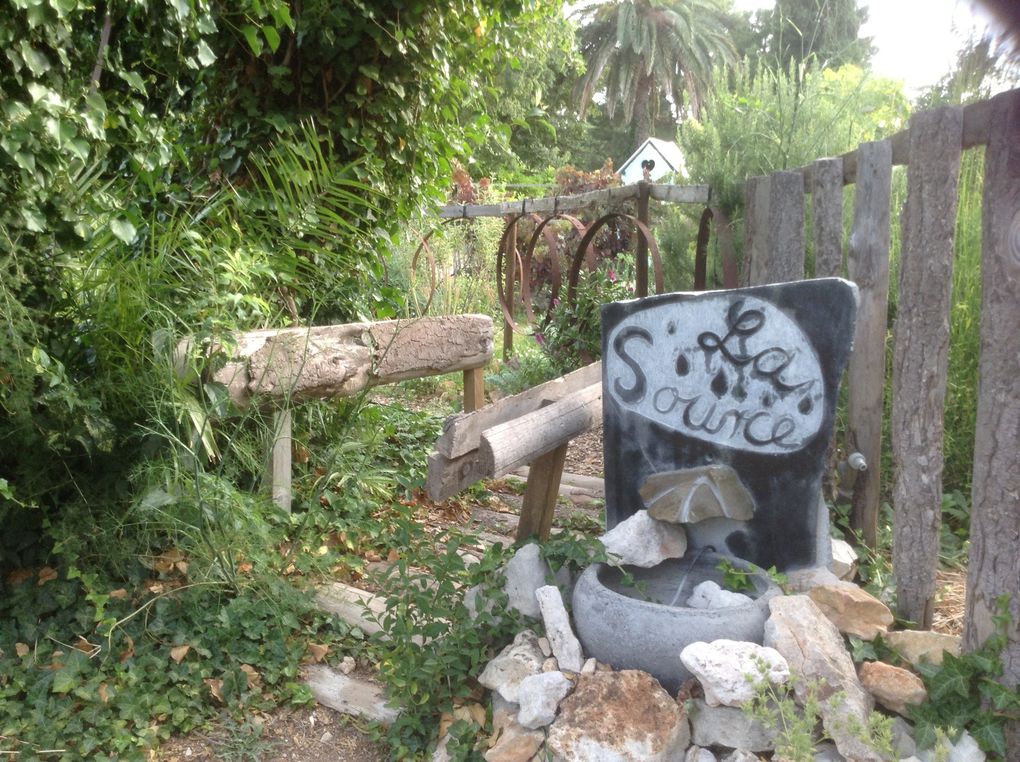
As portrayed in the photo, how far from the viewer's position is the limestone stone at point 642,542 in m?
2.77

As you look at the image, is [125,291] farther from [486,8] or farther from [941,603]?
[941,603]

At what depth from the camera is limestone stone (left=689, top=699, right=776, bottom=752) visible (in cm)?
221

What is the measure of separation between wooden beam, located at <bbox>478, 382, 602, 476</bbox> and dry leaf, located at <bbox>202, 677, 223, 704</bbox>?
118 cm

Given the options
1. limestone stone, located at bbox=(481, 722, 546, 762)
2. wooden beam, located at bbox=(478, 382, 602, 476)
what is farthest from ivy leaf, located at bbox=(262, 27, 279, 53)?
limestone stone, located at bbox=(481, 722, 546, 762)

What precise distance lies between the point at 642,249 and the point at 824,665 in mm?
4083

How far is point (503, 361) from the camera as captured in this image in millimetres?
8227

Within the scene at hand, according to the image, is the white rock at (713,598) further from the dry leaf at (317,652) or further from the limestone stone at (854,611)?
the dry leaf at (317,652)

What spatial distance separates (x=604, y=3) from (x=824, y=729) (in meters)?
28.3

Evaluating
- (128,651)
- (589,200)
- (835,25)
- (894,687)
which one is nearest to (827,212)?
(835,25)

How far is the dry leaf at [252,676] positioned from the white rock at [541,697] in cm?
103

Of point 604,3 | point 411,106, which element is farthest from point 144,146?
point 604,3

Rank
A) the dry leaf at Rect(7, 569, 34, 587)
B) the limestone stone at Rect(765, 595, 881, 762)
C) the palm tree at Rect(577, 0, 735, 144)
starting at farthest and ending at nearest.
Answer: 1. the palm tree at Rect(577, 0, 735, 144)
2. the dry leaf at Rect(7, 569, 34, 587)
3. the limestone stone at Rect(765, 595, 881, 762)

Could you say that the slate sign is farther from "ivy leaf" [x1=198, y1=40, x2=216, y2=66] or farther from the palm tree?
the palm tree

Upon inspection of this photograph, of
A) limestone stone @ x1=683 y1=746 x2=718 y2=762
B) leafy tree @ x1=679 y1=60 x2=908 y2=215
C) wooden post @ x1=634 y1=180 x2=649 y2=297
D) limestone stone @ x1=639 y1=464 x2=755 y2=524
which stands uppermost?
leafy tree @ x1=679 y1=60 x2=908 y2=215
